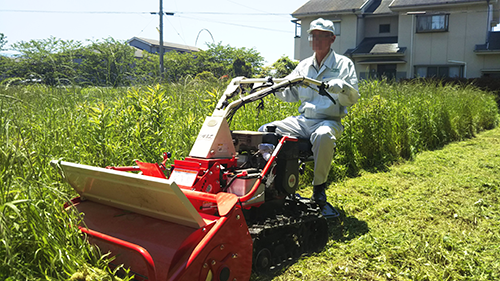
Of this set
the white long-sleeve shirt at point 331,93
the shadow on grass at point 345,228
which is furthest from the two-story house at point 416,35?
the shadow on grass at point 345,228

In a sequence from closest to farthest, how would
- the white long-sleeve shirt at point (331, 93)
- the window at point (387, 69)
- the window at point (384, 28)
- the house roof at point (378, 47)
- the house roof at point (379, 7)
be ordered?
the white long-sleeve shirt at point (331, 93) → the house roof at point (378, 47) → the window at point (387, 69) → the house roof at point (379, 7) → the window at point (384, 28)

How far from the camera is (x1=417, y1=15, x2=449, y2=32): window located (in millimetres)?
24156

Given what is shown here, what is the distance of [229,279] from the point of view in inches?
102

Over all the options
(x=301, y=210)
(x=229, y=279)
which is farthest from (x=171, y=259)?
(x=301, y=210)

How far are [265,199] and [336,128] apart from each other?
1.20 m

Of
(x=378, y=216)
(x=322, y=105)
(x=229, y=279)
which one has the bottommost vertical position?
(x=378, y=216)

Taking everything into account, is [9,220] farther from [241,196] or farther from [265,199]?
[265,199]

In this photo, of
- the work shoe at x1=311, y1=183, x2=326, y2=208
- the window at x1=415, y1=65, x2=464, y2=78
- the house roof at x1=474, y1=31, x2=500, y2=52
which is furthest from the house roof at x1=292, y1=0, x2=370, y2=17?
the work shoe at x1=311, y1=183, x2=326, y2=208

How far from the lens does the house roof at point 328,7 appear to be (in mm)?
26422

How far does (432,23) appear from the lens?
2444cm

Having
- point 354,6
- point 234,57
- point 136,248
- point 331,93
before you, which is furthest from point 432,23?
point 136,248

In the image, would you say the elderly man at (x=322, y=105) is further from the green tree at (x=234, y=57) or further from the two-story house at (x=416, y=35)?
the green tree at (x=234, y=57)

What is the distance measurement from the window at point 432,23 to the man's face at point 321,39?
23009 millimetres

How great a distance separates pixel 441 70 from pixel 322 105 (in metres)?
23.4
